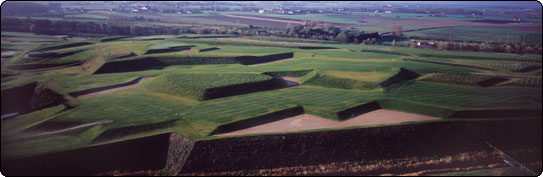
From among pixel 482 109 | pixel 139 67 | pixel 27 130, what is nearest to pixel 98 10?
pixel 139 67

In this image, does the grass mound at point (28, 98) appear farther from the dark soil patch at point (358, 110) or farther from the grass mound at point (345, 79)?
the grass mound at point (345, 79)

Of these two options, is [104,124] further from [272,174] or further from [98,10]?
[98,10]

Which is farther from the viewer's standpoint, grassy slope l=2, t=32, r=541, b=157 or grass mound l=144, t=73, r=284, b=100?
grass mound l=144, t=73, r=284, b=100

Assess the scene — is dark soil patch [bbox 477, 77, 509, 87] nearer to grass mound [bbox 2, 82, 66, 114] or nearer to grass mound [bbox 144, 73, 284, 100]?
grass mound [bbox 144, 73, 284, 100]

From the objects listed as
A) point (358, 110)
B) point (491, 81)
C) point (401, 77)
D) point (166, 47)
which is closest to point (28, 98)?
point (166, 47)

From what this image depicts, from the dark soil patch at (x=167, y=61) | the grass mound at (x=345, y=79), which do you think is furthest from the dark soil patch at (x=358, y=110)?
the dark soil patch at (x=167, y=61)

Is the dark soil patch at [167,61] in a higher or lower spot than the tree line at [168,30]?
lower

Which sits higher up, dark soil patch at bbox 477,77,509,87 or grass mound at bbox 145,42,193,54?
grass mound at bbox 145,42,193,54

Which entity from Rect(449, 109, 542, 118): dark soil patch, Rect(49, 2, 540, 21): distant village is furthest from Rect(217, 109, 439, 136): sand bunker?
Rect(49, 2, 540, 21): distant village
